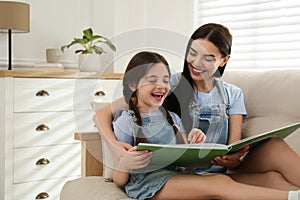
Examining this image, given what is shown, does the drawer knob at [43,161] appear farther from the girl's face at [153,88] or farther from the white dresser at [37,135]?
the girl's face at [153,88]

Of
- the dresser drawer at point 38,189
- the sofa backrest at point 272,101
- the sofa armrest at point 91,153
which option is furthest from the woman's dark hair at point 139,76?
A: the dresser drawer at point 38,189

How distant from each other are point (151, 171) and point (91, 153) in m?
0.41

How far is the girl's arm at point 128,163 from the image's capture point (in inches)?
59.2

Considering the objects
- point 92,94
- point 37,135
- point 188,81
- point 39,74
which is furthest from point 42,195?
point 188,81

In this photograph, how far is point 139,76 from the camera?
1678 millimetres

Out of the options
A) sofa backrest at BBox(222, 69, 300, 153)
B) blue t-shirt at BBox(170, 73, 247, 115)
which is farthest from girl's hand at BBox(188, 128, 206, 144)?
sofa backrest at BBox(222, 69, 300, 153)

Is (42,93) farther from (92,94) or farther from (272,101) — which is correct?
(272,101)

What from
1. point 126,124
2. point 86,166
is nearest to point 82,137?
point 86,166

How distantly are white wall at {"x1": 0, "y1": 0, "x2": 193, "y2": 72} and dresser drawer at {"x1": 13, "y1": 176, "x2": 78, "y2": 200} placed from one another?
0.78 metres

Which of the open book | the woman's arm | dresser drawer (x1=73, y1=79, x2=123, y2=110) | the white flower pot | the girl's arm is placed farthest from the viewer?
the white flower pot

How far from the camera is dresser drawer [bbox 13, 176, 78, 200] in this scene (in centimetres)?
275

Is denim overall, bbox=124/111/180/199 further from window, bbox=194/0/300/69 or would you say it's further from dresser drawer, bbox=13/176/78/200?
window, bbox=194/0/300/69

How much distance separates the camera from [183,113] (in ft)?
6.05

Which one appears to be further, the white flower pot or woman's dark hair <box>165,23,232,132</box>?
the white flower pot
